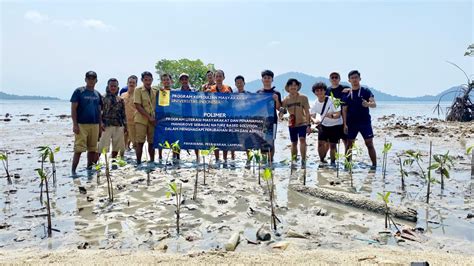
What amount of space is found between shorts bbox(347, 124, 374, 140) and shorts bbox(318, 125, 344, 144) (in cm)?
22

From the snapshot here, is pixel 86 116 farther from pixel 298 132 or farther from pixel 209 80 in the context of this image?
pixel 298 132

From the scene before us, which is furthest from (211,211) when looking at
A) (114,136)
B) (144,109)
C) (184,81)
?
(184,81)

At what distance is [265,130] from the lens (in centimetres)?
841

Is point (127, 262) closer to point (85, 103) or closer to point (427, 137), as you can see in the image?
point (85, 103)

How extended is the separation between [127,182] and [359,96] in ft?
16.4

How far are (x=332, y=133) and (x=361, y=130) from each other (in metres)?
0.64

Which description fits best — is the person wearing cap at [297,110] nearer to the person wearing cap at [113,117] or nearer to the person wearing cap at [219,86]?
the person wearing cap at [219,86]

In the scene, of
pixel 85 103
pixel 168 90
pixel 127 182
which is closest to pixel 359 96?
pixel 168 90

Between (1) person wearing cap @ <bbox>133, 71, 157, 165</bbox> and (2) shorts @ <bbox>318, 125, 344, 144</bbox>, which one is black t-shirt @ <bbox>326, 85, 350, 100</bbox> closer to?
(2) shorts @ <bbox>318, 125, 344, 144</bbox>

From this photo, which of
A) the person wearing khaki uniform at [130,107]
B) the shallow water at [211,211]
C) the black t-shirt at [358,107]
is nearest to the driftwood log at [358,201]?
the shallow water at [211,211]

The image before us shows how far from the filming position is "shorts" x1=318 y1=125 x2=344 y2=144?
8.19 m

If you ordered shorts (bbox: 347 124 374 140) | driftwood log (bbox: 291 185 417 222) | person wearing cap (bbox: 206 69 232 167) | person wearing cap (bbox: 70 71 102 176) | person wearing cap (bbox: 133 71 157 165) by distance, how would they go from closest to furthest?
driftwood log (bbox: 291 185 417 222), person wearing cap (bbox: 70 71 102 176), shorts (bbox: 347 124 374 140), person wearing cap (bbox: 133 71 157 165), person wearing cap (bbox: 206 69 232 167)

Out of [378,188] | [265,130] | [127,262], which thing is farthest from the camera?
[265,130]

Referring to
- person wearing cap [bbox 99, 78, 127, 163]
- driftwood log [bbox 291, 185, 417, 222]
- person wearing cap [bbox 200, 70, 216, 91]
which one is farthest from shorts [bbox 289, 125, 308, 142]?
person wearing cap [bbox 99, 78, 127, 163]
